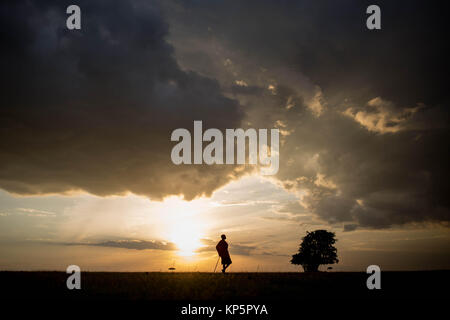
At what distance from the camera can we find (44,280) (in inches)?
688

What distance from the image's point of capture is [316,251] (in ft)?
168

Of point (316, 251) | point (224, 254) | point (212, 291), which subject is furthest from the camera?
point (316, 251)

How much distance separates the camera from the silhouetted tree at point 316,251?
50.6 meters

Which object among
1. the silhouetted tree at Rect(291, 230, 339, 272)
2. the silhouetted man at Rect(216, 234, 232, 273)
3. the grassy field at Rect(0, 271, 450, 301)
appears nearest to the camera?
the grassy field at Rect(0, 271, 450, 301)

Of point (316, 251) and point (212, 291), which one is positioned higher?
point (212, 291)

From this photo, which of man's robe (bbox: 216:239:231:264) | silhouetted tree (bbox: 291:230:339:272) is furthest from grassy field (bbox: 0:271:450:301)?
silhouetted tree (bbox: 291:230:339:272)

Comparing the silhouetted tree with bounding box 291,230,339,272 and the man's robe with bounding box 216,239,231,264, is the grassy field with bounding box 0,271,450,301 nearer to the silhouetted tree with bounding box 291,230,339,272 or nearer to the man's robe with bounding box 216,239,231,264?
the man's robe with bounding box 216,239,231,264

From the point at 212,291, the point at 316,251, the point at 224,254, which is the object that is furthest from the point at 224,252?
the point at 316,251

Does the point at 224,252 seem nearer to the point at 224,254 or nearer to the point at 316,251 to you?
the point at 224,254

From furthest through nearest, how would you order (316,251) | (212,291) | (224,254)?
(316,251)
(224,254)
(212,291)

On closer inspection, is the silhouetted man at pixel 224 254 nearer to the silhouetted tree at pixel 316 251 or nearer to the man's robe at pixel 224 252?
the man's robe at pixel 224 252

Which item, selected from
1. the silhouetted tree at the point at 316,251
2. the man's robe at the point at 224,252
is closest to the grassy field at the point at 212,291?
the man's robe at the point at 224,252

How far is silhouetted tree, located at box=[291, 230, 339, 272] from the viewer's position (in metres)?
50.6
